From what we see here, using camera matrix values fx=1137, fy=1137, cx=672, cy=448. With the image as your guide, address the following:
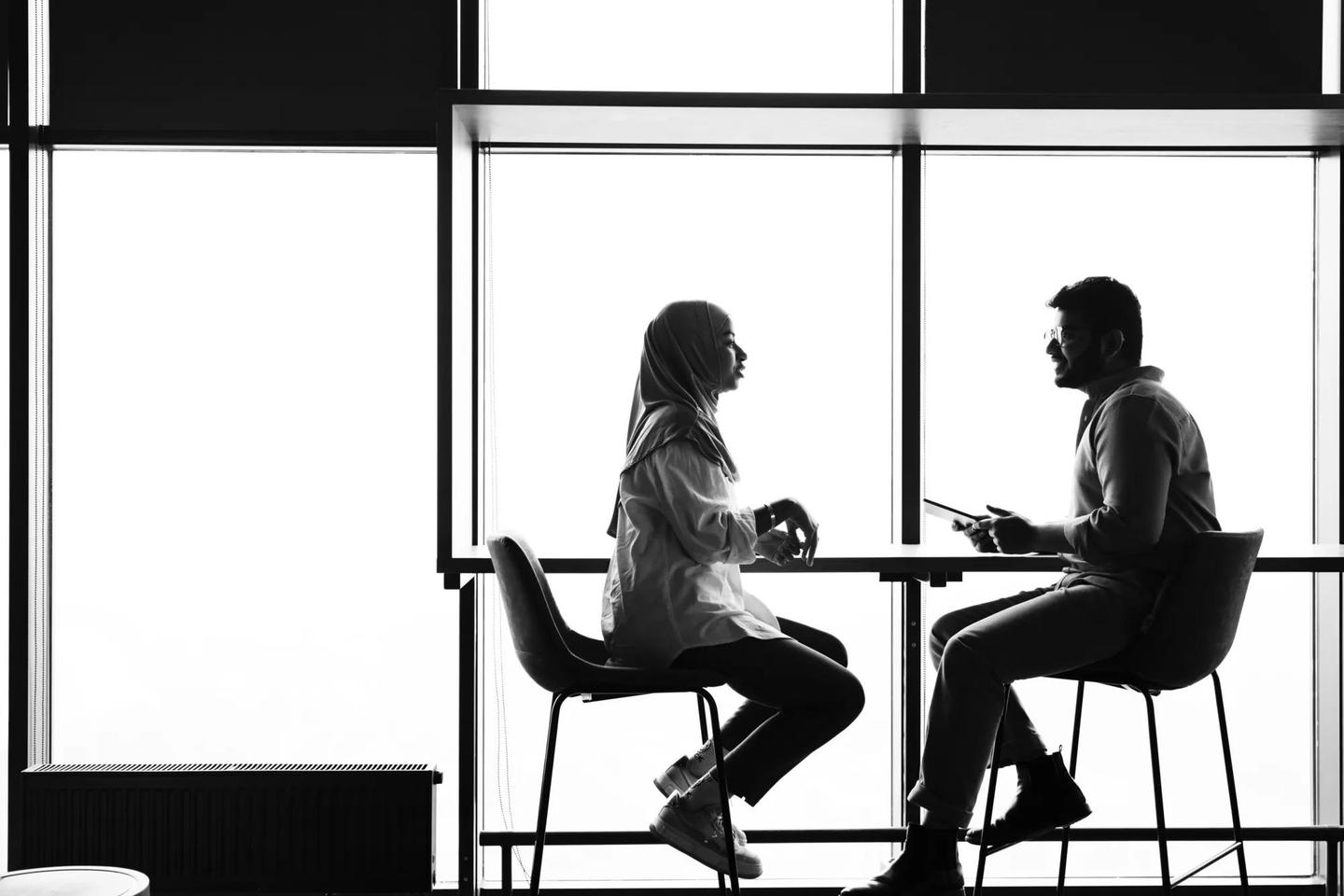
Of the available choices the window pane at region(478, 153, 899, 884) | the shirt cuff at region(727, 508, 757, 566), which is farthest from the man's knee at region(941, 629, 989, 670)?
the window pane at region(478, 153, 899, 884)

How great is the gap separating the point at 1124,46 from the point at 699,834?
2.27m

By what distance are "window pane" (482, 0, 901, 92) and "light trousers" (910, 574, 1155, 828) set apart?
4.96 feet

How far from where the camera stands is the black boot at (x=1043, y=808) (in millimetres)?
2264

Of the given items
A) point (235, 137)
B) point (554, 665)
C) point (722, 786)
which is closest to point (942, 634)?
point (722, 786)

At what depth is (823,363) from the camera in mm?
3027

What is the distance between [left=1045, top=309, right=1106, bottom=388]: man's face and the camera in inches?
89.6

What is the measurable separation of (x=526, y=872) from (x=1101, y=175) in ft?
7.90

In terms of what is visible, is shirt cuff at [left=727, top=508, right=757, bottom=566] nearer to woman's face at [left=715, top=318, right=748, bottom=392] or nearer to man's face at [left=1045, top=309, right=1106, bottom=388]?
woman's face at [left=715, top=318, right=748, bottom=392]

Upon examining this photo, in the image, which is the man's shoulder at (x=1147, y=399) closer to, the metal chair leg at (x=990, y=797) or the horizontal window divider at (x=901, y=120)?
the metal chair leg at (x=990, y=797)

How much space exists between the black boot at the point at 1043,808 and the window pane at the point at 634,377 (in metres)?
0.74

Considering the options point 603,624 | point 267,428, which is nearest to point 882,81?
point 603,624

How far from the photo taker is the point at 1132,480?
2061 millimetres

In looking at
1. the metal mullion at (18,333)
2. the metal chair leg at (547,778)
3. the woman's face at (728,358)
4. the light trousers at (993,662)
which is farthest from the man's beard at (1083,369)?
the metal mullion at (18,333)

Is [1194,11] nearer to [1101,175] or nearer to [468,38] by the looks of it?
[1101,175]
